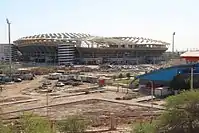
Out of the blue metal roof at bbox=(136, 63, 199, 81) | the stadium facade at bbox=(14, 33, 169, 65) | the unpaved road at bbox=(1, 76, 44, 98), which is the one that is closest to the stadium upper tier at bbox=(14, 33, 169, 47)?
the stadium facade at bbox=(14, 33, 169, 65)

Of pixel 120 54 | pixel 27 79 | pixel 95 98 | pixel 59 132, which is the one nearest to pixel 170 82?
pixel 95 98

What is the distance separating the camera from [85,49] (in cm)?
15738

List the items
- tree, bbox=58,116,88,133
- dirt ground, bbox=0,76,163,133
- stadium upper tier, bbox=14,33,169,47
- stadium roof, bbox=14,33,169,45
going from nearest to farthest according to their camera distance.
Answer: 1. tree, bbox=58,116,88,133
2. dirt ground, bbox=0,76,163,133
3. stadium upper tier, bbox=14,33,169,47
4. stadium roof, bbox=14,33,169,45

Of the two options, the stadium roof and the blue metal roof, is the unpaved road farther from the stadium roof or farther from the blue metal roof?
the stadium roof

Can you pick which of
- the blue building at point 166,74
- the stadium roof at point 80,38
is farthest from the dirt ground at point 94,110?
the stadium roof at point 80,38

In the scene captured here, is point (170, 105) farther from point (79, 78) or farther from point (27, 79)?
point (27, 79)

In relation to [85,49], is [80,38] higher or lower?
higher

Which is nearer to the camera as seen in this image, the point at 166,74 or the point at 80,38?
the point at 166,74

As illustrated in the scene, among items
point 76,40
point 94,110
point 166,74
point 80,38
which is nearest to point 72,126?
point 94,110

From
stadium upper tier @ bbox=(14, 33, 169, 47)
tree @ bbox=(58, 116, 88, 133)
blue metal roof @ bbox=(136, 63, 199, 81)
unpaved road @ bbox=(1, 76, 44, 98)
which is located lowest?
unpaved road @ bbox=(1, 76, 44, 98)

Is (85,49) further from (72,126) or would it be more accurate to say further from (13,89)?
(72,126)

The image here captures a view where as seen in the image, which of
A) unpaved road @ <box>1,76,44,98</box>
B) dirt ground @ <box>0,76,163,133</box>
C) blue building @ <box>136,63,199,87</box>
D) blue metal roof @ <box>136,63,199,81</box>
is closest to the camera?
dirt ground @ <box>0,76,163,133</box>

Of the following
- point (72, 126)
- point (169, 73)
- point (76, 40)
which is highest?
point (76, 40)

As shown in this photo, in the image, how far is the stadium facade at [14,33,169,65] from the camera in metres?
157
